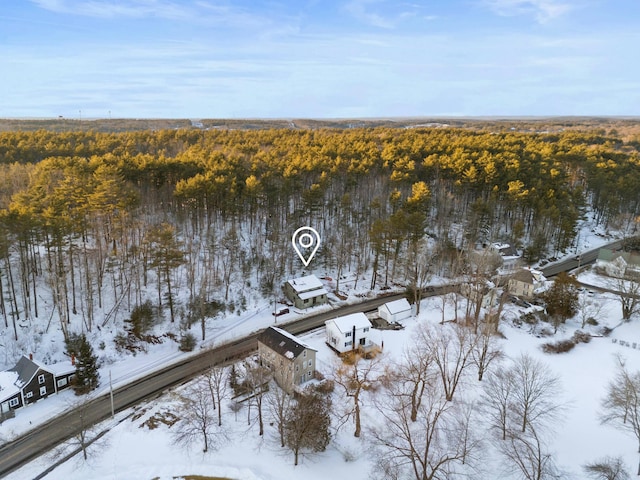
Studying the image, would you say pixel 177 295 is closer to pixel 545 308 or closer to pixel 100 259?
pixel 100 259

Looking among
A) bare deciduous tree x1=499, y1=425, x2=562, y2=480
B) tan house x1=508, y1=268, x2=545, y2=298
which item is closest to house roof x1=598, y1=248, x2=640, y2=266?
tan house x1=508, y1=268, x2=545, y2=298

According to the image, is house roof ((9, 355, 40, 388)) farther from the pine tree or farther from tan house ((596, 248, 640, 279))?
tan house ((596, 248, 640, 279))

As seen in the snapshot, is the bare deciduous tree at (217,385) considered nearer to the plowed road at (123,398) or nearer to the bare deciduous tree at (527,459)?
the plowed road at (123,398)

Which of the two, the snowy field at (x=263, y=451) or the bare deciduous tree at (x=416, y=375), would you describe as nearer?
the snowy field at (x=263, y=451)

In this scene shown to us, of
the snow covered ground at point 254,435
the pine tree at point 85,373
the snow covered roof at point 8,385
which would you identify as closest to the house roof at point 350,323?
the snow covered ground at point 254,435

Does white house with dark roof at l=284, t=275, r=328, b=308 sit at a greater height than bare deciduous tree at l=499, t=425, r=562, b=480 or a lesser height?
greater

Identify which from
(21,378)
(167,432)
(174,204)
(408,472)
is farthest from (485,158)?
(21,378)
